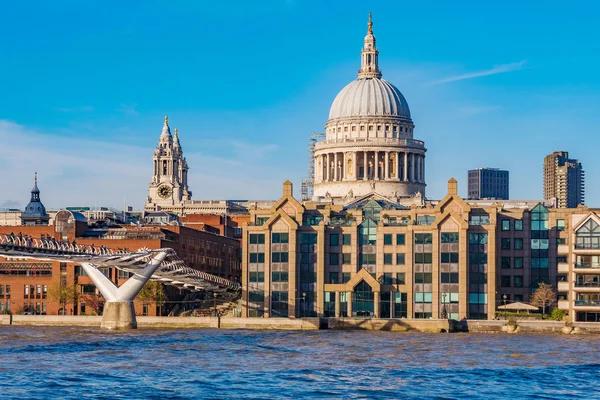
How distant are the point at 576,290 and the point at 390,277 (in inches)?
700

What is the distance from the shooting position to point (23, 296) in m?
151

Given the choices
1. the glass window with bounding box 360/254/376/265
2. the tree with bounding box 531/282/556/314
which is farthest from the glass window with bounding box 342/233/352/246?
the tree with bounding box 531/282/556/314

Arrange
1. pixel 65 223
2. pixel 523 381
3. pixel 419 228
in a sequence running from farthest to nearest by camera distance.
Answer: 1. pixel 65 223
2. pixel 419 228
3. pixel 523 381

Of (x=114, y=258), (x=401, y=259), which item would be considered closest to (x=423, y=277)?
(x=401, y=259)

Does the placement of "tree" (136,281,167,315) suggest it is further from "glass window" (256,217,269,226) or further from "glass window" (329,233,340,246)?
"glass window" (329,233,340,246)

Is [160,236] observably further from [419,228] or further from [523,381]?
[523,381]

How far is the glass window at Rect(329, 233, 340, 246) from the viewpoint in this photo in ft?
458

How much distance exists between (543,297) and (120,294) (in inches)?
1461

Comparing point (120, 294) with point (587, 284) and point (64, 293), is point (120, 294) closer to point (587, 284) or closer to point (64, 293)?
point (64, 293)

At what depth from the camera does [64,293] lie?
145125 mm

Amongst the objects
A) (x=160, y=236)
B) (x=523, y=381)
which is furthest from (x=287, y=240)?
(x=523, y=381)

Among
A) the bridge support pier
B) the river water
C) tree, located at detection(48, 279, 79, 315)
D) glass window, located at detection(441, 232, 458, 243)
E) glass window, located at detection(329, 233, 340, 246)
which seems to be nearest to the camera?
the river water

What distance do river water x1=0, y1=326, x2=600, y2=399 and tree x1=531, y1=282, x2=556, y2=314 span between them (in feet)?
65.5

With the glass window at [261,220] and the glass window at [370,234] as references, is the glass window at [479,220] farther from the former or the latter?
the glass window at [261,220]
